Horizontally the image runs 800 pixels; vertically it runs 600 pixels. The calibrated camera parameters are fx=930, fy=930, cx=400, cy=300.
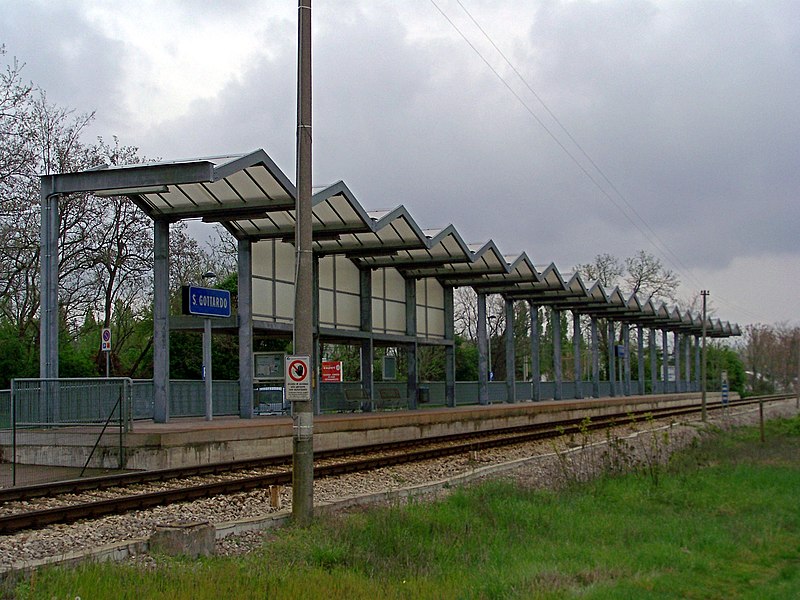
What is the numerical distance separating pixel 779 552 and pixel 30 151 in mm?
27203

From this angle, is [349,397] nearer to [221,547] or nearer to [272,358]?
[272,358]

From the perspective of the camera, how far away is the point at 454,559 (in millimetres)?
9344

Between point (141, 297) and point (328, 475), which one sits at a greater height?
point (141, 297)

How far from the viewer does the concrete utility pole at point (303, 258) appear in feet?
36.9

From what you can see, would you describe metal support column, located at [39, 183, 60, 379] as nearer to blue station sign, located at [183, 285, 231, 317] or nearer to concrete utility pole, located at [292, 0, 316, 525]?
blue station sign, located at [183, 285, 231, 317]

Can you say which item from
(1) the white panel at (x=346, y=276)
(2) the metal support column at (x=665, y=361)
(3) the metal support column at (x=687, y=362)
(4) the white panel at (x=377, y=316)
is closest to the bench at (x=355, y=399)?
(4) the white panel at (x=377, y=316)

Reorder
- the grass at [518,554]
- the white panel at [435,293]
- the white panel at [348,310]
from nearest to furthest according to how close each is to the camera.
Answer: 1. the grass at [518,554]
2. the white panel at [348,310]
3. the white panel at [435,293]

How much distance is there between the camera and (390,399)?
3319 centimetres

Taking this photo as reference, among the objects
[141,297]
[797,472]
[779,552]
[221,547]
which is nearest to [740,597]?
[779,552]

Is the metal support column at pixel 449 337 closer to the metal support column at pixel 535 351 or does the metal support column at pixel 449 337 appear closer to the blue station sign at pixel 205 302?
the metal support column at pixel 535 351

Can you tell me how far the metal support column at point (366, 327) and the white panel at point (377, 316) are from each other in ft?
2.01

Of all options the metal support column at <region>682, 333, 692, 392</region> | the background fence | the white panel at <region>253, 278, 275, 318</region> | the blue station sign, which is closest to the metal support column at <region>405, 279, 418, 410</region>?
the white panel at <region>253, 278, 275, 318</region>

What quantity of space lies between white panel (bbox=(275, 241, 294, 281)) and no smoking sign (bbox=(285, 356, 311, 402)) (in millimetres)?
14842

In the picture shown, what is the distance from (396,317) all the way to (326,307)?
187 inches
